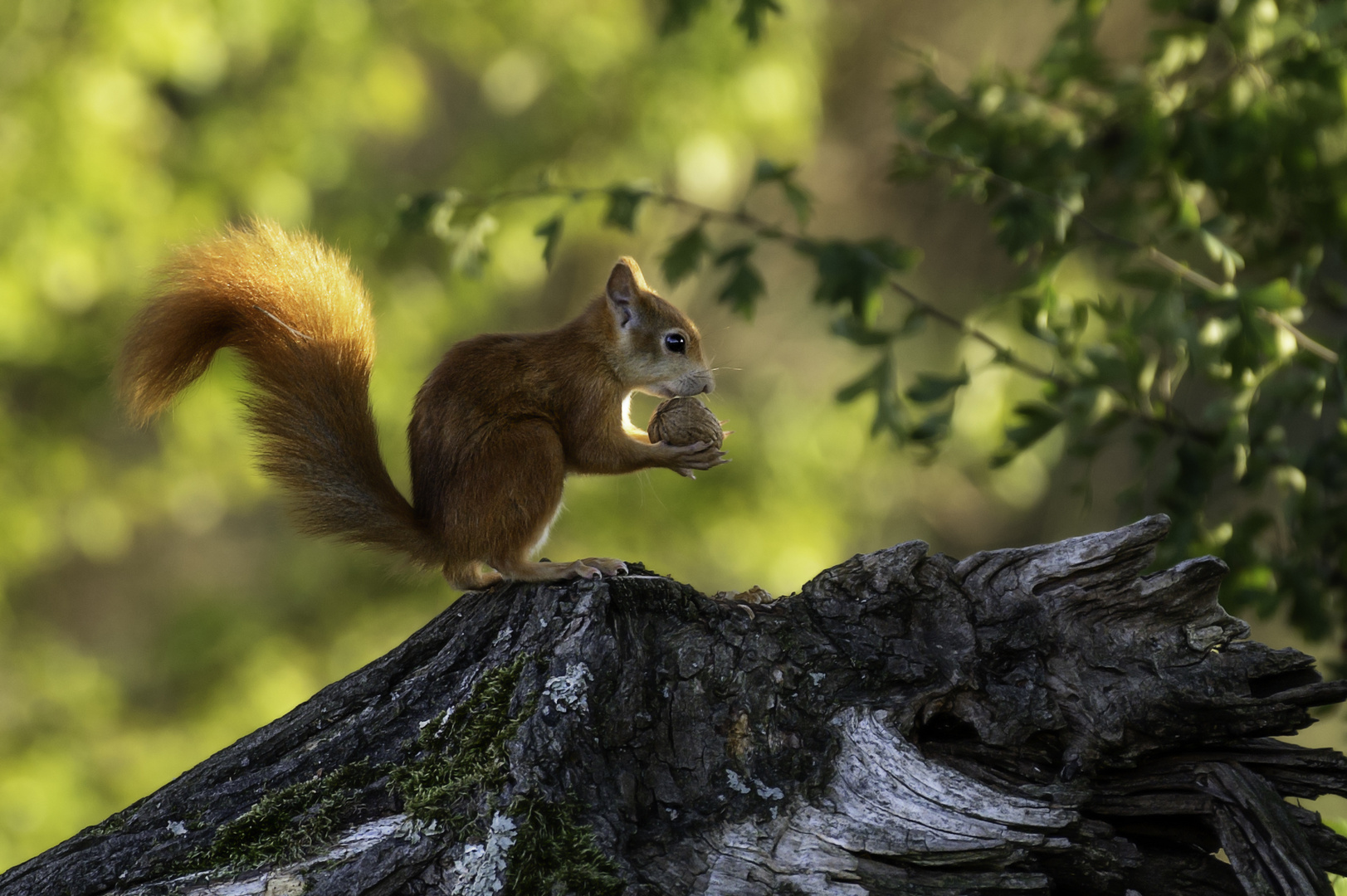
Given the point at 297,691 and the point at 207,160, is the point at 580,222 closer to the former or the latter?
the point at 207,160

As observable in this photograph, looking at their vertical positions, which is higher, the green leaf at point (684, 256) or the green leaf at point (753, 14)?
the green leaf at point (753, 14)

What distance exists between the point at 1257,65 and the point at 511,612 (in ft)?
5.39

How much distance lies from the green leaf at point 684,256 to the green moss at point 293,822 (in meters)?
1.05

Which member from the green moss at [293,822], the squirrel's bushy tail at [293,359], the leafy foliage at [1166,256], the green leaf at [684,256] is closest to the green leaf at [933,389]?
the leafy foliage at [1166,256]

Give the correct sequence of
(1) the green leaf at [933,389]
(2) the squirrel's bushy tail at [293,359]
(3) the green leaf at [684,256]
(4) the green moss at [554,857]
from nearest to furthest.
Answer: (4) the green moss at [554,857], (2) the squirrel's bushy tail at [293,359], (1) the green leaf at [933,389], (3) the green leaf at [684,256]

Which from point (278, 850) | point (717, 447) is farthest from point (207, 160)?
point (278, 850)

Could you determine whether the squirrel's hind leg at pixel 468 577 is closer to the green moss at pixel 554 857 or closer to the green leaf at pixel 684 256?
the green moss at pixel 554 857

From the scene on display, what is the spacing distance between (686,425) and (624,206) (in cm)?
43

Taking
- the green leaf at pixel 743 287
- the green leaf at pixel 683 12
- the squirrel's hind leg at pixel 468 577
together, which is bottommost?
the squirrel's hind leg at pixel 468 577

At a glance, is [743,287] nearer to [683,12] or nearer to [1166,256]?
[683,12]

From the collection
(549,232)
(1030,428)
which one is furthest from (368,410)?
(1030,428)

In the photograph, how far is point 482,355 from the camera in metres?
1.72

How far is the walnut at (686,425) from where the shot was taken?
5.61 feet

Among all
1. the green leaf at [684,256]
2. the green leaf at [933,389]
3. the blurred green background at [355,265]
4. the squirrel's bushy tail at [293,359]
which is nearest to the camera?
the squirrel's bushy tail at [293,359]
